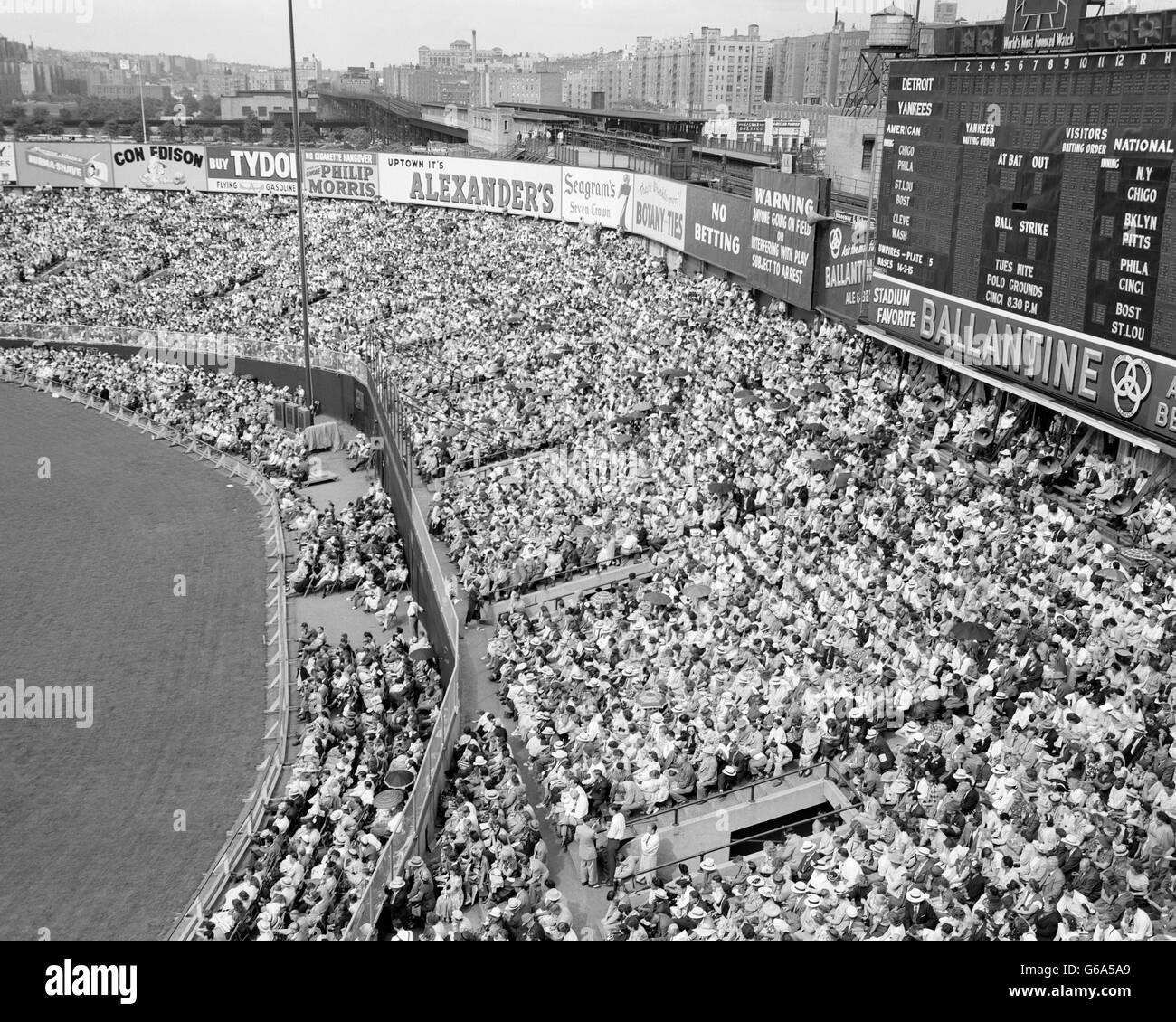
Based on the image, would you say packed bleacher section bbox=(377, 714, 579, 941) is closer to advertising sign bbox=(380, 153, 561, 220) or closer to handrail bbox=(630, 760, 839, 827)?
handrail bbox=(630, 760, 839, 827)

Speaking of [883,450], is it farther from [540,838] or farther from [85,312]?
[85,312]

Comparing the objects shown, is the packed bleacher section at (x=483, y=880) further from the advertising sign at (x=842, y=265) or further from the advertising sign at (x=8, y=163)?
the advertising sign at (x=8, y=163)

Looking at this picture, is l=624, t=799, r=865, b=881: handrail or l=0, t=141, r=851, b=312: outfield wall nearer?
l=624, t=799, r=865, b=881: handrail

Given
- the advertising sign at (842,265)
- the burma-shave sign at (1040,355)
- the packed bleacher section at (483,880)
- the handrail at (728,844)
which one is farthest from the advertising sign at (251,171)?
the handrail at (728,844)

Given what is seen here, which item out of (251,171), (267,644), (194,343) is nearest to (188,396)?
(194,343)

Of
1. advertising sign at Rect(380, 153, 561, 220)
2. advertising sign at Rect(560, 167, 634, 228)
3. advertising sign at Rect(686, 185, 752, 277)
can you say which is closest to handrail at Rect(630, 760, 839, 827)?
advertising sign at Rect(686, 185, 752, 277)

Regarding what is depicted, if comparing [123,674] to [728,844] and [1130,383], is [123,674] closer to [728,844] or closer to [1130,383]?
[728,844]
